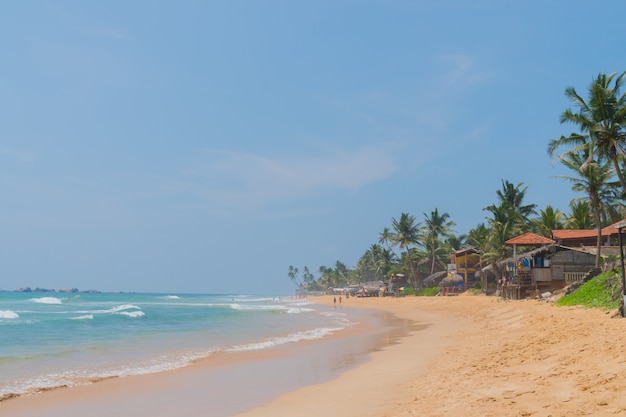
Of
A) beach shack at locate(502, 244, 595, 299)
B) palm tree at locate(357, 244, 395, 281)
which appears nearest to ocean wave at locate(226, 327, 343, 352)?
beach shack at locate(502, 244, 595, 299)

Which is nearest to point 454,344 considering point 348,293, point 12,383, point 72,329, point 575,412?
point 575,412

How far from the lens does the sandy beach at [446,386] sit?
277 inches

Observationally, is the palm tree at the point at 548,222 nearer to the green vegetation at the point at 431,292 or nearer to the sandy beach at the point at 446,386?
the green vegetation at the point at 431,292

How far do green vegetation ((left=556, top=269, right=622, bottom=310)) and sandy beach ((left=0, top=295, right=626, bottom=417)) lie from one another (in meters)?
1.52

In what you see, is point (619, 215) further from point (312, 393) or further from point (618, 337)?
point (312, 393)

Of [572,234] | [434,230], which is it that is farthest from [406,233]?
[572,234]

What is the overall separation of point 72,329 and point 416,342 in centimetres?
2142

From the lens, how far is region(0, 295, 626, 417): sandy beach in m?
7.03

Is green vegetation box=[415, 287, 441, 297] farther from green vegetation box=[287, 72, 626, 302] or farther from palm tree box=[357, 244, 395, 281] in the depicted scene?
palm tree box=[357, 244, 395, 281]

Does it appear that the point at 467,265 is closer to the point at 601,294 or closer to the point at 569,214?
the point at 569,214

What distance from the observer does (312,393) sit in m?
10.4

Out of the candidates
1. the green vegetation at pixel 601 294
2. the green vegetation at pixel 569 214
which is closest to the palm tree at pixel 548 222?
the green vegetation at pixel 569 214

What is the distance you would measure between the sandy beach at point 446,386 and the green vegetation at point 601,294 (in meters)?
1.52

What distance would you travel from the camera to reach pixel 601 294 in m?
18.7
